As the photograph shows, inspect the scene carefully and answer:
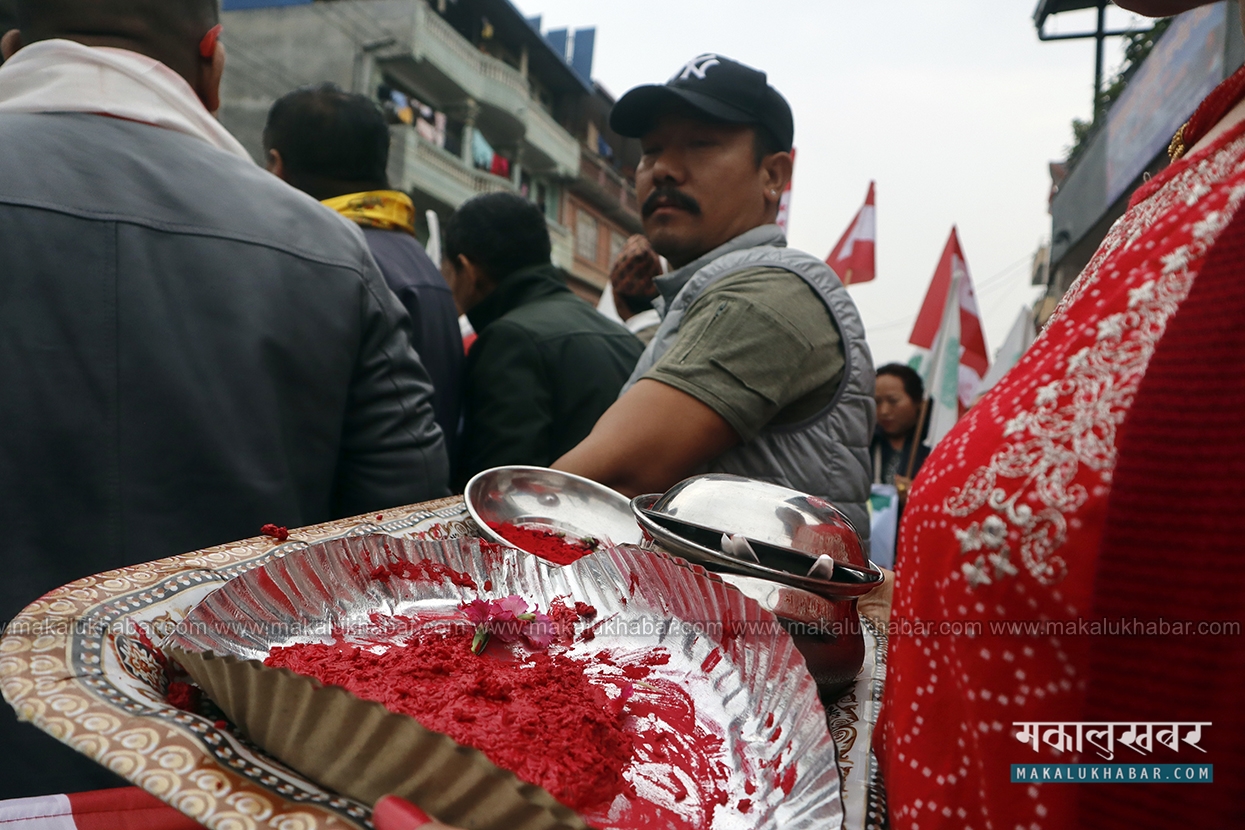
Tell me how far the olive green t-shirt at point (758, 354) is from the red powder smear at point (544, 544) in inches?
14.7

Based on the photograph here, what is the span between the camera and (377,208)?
96.3 inches

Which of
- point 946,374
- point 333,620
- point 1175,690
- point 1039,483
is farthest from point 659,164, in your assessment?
point 946,374

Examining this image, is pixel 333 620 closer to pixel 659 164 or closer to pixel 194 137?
pixel 194 137

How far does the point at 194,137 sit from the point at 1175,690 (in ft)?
5.62

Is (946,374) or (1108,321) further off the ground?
(1108,321)

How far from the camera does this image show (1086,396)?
0.59 meters

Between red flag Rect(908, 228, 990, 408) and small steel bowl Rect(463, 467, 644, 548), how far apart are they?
5.77 metres

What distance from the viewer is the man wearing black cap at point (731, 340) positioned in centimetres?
147

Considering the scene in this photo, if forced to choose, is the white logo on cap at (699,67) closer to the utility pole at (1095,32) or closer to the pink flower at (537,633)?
the pink flower at (537,633)

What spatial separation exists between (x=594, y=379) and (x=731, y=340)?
1114mm

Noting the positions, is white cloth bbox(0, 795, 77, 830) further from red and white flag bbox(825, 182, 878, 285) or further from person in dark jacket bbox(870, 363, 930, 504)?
red and white flag bbox(825, 182, 878, 285)

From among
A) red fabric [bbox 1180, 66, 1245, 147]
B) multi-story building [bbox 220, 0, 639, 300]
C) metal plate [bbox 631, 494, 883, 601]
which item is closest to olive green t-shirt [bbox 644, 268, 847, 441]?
metal plate [bbox 631, 494, 883, 601]

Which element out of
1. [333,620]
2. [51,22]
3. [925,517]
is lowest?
[333,620]

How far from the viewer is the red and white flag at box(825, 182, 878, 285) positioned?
7012mm
